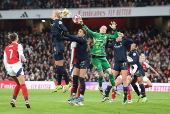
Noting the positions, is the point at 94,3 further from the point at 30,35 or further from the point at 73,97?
the point at 73,97

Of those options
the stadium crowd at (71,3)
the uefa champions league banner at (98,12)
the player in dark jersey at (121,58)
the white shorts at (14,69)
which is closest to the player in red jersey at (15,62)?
the white shorts at (14,69)

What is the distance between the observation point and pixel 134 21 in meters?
48.9

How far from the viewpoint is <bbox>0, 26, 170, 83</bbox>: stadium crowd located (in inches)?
1399

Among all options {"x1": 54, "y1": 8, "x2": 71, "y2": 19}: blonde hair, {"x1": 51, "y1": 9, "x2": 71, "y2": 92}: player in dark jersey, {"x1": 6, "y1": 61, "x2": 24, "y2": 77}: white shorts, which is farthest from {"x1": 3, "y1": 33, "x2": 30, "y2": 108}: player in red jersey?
{"x1": 54, "y1": 8, "x2": 71, "y2": 19}: blonde hair

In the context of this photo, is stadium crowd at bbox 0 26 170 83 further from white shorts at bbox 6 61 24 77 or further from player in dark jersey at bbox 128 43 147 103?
white shorts at bbox 6 61 24 77

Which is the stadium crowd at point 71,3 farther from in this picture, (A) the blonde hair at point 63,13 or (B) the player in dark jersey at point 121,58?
(A) the blonde hair at point 63,13

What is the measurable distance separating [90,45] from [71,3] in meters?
7.14

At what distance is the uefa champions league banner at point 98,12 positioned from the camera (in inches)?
1640

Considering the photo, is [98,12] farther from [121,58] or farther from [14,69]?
[14,69]

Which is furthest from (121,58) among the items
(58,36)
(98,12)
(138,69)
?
(98,12)

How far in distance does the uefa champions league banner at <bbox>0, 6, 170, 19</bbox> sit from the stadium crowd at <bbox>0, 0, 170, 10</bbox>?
20.7 inches

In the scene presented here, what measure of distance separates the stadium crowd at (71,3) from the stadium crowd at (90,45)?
281 centimetres

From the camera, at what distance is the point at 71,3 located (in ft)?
146

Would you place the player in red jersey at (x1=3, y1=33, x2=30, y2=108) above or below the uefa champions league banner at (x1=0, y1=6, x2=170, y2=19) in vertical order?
below
